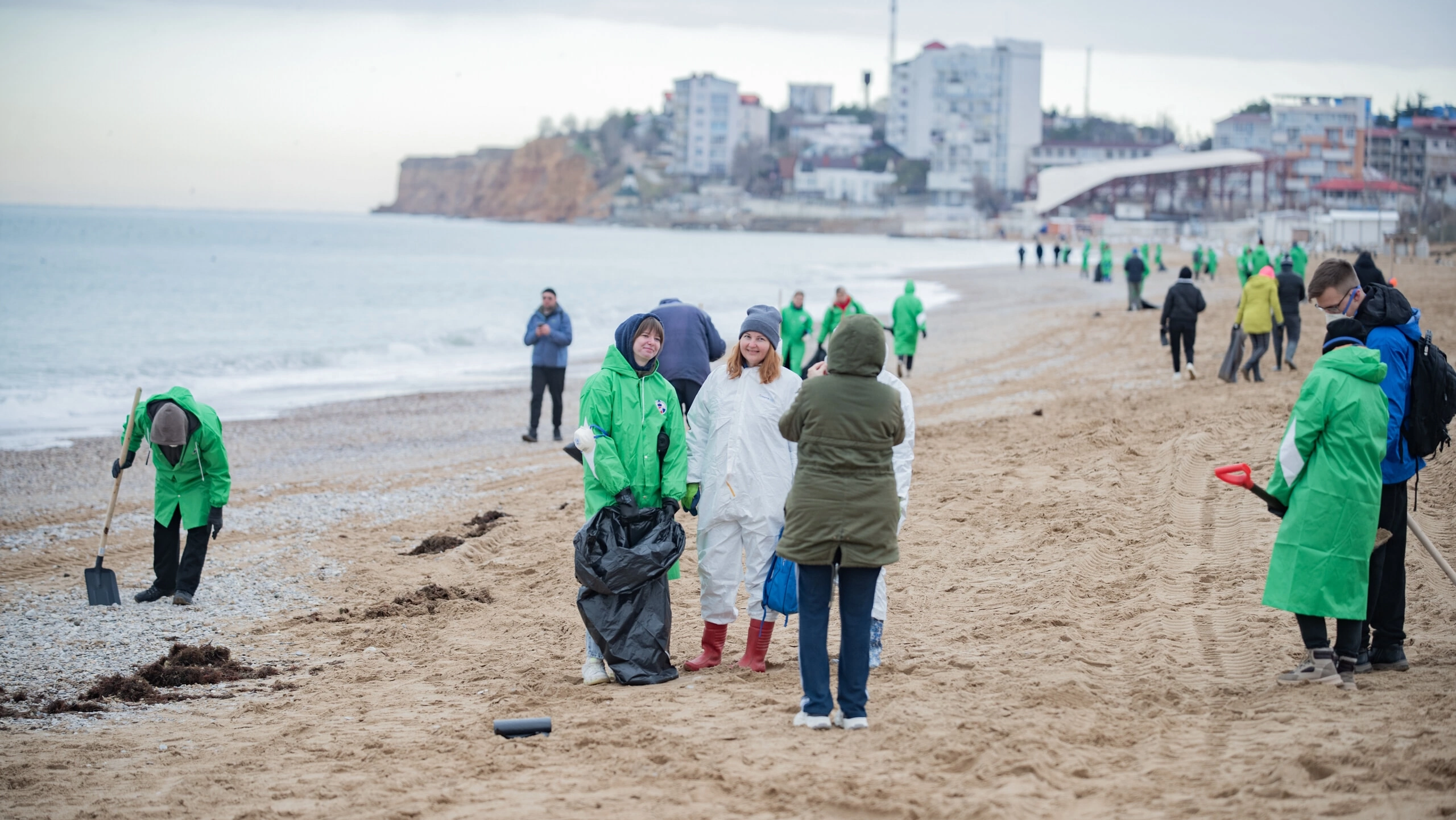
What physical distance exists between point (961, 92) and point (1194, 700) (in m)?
165

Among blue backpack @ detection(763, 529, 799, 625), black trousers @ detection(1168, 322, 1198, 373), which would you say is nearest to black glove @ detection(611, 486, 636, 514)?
blue backpack @ detection(763, 529, 799, 625)

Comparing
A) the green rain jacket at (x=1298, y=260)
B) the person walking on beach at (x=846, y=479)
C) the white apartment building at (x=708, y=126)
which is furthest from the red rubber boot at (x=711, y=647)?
the white apartment building at (x=708, y=126)

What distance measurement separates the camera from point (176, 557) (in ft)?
24.9

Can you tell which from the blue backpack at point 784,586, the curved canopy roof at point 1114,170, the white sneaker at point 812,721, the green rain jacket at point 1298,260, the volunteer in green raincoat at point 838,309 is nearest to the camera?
the white sneaker at point 812,721

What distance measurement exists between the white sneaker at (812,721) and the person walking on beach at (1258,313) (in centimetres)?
1187

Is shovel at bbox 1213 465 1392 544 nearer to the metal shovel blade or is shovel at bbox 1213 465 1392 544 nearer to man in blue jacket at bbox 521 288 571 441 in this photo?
the metal shovel blade

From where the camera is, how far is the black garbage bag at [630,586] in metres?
5.10

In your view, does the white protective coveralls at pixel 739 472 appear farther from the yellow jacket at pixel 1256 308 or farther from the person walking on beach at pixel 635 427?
the yellow jacket at pixel 1256 308

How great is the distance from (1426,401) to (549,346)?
31.0 feet

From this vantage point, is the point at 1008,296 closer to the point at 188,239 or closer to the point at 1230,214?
the point at 1230,214

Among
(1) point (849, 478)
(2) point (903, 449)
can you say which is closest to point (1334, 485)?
(2) point (903, 449)

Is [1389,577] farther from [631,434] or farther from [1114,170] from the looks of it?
[1114,170]

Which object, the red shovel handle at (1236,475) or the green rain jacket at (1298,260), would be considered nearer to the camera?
the red shovel handle at (1236,475)

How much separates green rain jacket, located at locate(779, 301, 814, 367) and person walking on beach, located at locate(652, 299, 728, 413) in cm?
626
